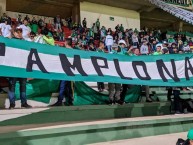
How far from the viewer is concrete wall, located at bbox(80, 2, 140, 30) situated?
20.5 m

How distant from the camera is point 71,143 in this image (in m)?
5.70

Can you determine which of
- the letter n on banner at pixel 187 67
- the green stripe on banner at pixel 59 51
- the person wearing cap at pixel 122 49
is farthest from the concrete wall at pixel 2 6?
the letter n on banner at pixel 187 67

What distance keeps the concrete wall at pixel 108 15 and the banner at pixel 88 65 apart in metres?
12.4

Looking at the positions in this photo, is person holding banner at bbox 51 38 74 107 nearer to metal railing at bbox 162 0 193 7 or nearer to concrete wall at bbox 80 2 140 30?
concrete wall at bbox 80 2 140 30

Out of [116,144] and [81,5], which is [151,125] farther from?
[81,5]

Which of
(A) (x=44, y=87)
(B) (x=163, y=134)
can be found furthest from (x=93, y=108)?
(B) (x=163, y=134)

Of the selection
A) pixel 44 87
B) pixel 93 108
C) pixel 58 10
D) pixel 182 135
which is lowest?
pixel 182 135

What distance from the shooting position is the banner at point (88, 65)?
5.73 meters

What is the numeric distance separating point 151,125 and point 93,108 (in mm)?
1366

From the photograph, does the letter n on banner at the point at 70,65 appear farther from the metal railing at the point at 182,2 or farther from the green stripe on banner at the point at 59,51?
the metal railing at the point at 182,2

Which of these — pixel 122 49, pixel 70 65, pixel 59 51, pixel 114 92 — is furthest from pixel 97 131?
pixel 122 49

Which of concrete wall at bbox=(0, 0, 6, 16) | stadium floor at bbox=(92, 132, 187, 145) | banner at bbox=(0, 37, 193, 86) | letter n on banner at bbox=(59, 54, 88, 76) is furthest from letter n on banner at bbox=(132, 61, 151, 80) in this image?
concrete wall at bbox=(0, 0, 6, 16)

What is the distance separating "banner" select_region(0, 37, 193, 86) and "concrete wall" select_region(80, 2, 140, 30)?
40.6ft

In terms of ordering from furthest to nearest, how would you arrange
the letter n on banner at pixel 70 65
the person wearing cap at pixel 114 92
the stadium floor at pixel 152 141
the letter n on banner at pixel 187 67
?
the letter n on banner at pixel 187 67 < the person wearing cap at pixel 114 92 < the letter n on banner at pixel 70 65 < the stadium floor at pixel 152 141
